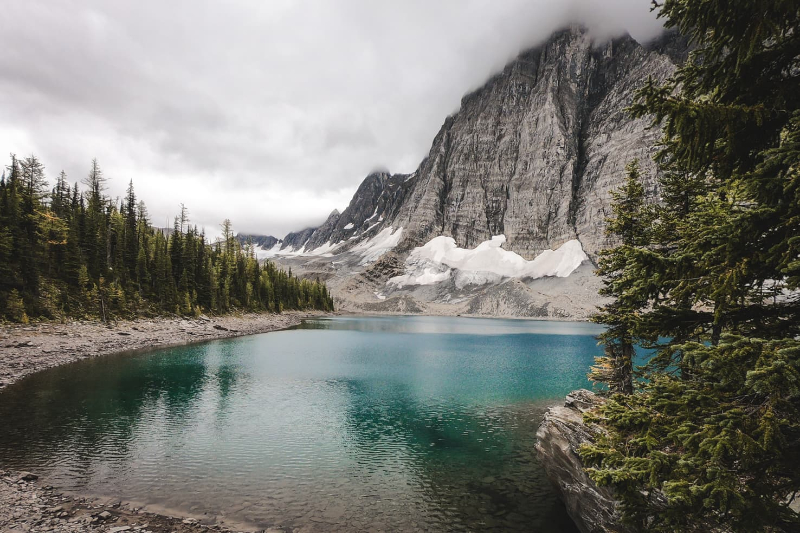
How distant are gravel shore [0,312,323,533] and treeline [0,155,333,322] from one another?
4.64 meters

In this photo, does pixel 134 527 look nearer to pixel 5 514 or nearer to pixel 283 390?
pixel 5 514

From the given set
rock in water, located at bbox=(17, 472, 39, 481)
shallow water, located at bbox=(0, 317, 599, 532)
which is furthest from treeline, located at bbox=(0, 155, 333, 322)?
rock in water, located at bbox=(17, 472, 39, 481)

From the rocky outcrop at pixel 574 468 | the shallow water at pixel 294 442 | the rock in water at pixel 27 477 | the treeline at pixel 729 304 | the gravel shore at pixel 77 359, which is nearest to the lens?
the treeline at pixel 729 304

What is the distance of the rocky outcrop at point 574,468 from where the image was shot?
38.0 feet

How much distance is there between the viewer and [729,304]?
5.26 m

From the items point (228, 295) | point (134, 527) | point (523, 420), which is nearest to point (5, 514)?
point (134, 527)

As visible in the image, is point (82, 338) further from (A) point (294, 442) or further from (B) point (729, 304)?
(B) point (729, 304)

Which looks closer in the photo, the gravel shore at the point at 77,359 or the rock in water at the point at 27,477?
the gravel shore at the point at 77,359

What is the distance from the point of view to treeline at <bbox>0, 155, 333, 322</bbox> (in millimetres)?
51969

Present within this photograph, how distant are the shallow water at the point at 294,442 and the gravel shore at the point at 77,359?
1.05 meters

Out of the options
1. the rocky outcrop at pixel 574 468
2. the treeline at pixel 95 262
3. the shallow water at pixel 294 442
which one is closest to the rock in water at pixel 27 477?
the shallow water at pixel 294 442

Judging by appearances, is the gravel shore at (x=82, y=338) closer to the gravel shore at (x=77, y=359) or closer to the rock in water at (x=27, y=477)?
the gravel shore at (x=77, y=359)

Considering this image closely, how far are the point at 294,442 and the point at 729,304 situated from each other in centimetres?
2250

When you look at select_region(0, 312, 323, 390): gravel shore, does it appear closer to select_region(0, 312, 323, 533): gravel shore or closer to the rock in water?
select_region(0, 312, 323, 533): gravel shore
